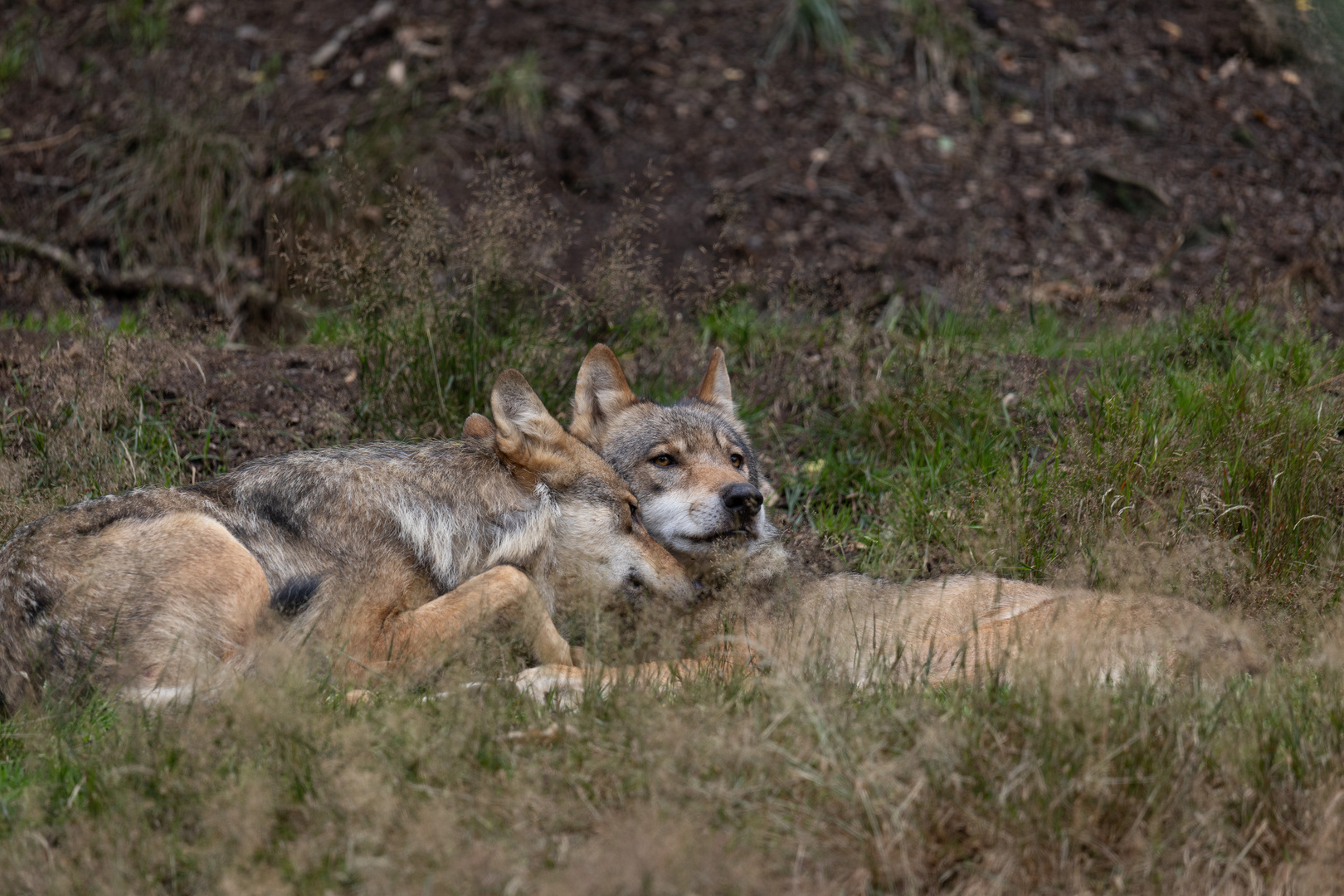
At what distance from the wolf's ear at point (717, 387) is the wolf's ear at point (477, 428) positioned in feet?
4.33

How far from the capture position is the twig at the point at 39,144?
30.2 feet

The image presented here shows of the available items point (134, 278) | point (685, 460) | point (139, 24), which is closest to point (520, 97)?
point (134, 278)

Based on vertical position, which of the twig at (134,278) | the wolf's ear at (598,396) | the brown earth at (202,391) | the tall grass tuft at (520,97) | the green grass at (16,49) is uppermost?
the green grass at (16,49)

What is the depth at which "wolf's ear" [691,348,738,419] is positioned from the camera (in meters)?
5.99

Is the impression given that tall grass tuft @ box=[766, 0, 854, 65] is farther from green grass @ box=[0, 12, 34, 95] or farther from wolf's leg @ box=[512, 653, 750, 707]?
wolf's leg @ box=[512, 653, 750, 707]

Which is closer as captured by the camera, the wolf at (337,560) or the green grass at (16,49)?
the wolf at (337,560)

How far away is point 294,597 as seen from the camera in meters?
4.06

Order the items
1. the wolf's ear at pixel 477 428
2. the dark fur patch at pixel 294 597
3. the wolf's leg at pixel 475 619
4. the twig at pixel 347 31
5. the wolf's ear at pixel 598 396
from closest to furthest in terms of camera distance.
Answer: the dark fur patch at pixel 294 597 → the wolf's leg at pixel 475 619 → the wolf's ear at pixel 477 428 → the wolf's ear at pixel 598 396 → the twig at pixel 347 31

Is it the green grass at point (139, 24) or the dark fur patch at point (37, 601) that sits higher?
the green grass at point (139, 24)

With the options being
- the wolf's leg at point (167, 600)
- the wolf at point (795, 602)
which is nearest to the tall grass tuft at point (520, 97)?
the wolf at point (795, 602)

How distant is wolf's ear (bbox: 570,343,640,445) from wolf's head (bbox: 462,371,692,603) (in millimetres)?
470

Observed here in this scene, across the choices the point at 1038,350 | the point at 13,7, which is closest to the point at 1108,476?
the point at 1038,350

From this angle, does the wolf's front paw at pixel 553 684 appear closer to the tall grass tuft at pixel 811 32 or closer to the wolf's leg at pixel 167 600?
the wolf's leg at pixel 167 600

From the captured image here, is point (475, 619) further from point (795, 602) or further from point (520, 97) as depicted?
point (520, 97)
